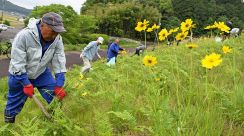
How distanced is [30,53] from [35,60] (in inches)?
4.4

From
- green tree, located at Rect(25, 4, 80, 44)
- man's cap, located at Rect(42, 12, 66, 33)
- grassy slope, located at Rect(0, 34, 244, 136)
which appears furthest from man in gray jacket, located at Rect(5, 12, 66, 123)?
green tree, located at Rect(25, 4, 80, 44)

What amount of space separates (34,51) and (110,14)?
47014 millimetres

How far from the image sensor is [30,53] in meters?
4.71

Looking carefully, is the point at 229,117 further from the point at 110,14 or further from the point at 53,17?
the point at 110,14

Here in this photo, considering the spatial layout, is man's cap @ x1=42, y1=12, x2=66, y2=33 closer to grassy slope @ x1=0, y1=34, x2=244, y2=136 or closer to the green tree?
grassy slope @ x1=0, y1=34, x2=244, y2=136

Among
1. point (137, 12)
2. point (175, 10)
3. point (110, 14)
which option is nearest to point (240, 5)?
point (175, 10)

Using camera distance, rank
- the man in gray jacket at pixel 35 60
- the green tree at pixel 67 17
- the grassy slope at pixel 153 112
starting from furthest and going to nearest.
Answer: the green tree at pixel 67 17 < the man in gray jacket at pixel 35 60 < the grassy slope at pixel 153 112

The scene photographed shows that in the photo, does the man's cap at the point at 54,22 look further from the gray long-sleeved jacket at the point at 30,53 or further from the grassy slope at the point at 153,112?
the grassy slope at the point at 153,112

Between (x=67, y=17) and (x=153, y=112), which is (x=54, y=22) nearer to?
(x=153, y=112)

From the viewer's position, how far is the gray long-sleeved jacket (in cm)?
461

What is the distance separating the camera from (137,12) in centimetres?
5450

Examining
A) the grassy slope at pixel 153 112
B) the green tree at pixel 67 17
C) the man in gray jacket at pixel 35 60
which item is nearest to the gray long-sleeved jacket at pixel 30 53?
the man in gray jacket at pixel 35 60

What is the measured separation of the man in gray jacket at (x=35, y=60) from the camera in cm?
452

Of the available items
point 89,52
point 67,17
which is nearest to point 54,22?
point 89,52
